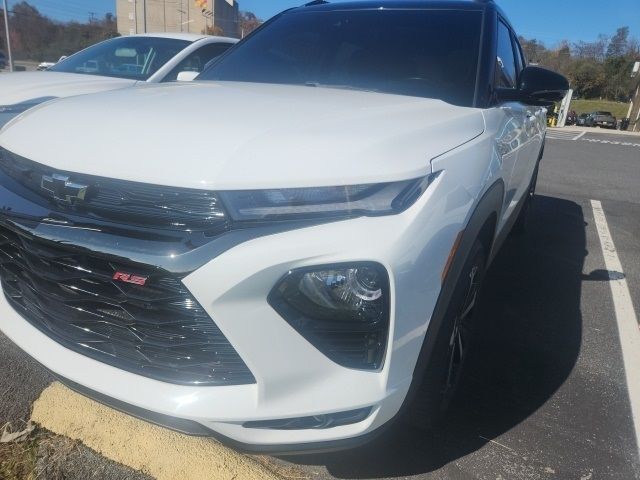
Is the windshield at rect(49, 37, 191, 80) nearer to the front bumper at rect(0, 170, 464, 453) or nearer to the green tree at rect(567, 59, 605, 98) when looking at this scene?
the front bumper at rect(0, 170, 464, 453)

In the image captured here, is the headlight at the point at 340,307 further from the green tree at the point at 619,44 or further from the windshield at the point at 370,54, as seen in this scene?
the green tree at the point at 619,44

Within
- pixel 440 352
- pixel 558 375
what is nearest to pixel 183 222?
pixel 440 352

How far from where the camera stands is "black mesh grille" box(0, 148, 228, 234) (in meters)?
1.46

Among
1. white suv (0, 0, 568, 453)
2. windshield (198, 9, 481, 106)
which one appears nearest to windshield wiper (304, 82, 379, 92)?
windshield (198, 9, 481, 106)

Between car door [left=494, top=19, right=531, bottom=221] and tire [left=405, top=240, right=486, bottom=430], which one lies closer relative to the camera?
tire [left=405, top=240, right=486, bottom=430]

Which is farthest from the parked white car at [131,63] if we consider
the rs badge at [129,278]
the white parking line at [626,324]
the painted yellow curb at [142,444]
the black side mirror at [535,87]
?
the white parking line at [626,324]

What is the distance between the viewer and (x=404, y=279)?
4.77ft

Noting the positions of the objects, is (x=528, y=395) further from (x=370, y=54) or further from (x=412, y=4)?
(x=412, y=4)

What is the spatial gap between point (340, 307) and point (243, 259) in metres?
0.30

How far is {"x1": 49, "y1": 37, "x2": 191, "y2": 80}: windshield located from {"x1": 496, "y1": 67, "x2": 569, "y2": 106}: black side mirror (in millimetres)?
3986

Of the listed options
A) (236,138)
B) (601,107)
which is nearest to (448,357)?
(236,138)

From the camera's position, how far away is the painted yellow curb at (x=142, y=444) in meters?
2.00

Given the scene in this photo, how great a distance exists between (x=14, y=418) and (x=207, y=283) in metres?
1.47

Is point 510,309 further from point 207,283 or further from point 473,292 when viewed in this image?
point 207,283
